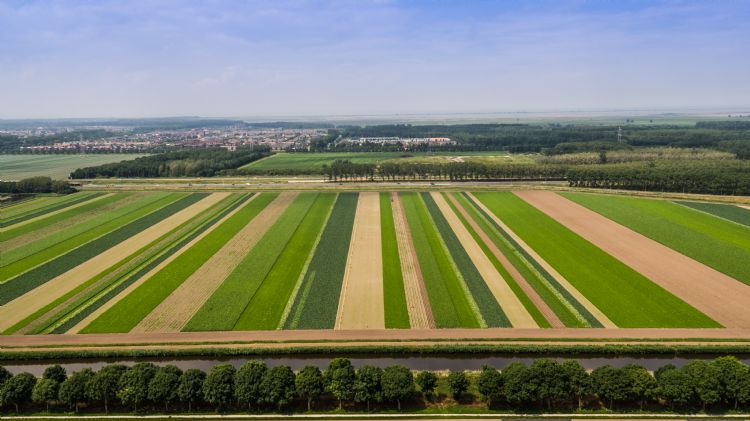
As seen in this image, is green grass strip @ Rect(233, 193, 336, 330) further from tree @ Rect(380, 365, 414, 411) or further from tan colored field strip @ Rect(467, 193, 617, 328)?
tan colored field strip @ Rect(467, 193, 617, 328)

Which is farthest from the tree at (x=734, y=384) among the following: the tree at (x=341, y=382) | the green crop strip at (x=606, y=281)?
the tree at (x=341, y=382)

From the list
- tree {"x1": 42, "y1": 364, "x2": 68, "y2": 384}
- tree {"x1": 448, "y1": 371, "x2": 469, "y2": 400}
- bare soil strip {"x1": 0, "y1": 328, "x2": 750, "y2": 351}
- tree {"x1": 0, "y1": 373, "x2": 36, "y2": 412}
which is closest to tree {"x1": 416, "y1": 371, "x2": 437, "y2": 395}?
tree {"x1": 448, "y1": 371, "x2": 469, "y2": 400}

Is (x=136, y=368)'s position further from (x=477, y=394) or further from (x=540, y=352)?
(x=540, y=352)

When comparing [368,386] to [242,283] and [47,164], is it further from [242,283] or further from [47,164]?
[47,164]

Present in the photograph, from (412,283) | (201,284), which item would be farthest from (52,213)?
(412,283)

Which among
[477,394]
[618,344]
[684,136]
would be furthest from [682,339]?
[684,136]
